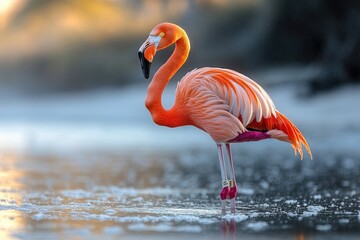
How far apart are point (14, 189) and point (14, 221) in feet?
7.22

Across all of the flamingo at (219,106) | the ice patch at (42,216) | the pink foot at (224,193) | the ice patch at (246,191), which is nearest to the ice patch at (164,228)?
the ice patch at (42,216)

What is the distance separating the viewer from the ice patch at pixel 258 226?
469 centimetres

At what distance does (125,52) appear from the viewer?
20.7 meters

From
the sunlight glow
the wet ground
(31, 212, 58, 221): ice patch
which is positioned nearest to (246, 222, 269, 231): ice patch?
the wet ground

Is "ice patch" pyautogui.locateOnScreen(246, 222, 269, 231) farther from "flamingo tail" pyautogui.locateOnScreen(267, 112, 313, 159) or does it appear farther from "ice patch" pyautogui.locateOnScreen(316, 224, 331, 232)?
"flamingo tail" pyautogui.locateOnScreen(267, 112, 313, 159)

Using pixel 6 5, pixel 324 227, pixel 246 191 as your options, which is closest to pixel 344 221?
pixel 324 227

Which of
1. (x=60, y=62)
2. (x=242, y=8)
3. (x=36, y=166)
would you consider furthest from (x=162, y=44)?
(x=60, y=62)

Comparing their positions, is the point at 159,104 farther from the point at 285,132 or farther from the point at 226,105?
the point at 285,132

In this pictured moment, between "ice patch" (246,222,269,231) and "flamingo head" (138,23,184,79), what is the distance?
1.36 meters

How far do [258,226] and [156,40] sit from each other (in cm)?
156

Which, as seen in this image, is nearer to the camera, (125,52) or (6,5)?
(125,52)

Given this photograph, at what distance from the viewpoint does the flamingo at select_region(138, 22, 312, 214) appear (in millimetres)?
5633

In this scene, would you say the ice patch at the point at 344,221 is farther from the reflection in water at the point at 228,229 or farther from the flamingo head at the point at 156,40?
the flamingo head at the point at 156,40

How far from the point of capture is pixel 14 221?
16.0 ft
